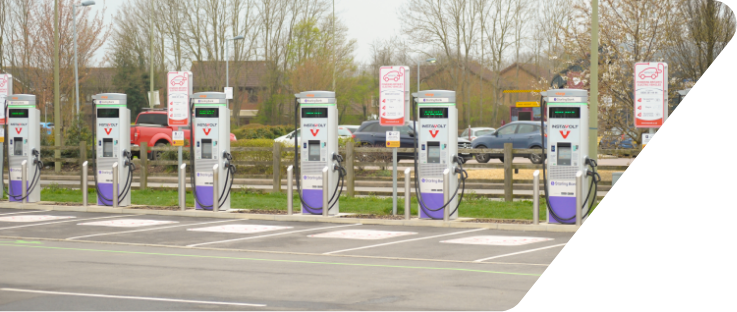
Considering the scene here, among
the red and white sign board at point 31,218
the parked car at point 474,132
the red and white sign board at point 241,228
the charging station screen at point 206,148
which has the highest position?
the parked car at point 474,132

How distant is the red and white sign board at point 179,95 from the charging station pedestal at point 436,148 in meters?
4.70

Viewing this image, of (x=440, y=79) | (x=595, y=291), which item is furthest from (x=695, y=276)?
(x=440, y=79)

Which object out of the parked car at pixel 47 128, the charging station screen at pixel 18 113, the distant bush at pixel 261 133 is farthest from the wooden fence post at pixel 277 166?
the distant bush at pixel 261 133

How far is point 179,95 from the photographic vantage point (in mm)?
16188

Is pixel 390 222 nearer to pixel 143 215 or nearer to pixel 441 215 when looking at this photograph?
pixel 441 215

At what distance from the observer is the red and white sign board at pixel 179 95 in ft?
53.0

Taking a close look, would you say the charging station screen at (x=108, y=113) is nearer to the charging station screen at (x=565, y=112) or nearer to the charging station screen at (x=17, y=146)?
the charging station screen at (x=17, y=146)

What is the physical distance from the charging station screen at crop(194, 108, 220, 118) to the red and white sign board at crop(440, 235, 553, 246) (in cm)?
604

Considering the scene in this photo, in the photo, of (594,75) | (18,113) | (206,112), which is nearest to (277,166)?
(206,112)

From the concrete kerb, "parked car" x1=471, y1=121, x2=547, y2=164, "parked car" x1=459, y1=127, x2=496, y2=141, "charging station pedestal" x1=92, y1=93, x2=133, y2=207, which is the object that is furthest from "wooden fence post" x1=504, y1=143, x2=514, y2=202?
"parked car" x1=459, y1=127, x2=496, y2=141

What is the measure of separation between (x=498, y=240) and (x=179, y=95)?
7.37 meters

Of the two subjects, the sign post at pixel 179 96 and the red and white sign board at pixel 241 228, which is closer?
the red and white sign board at pixel 241 228

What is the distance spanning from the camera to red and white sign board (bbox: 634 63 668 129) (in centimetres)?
1337

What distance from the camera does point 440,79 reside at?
219 ft
